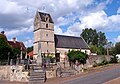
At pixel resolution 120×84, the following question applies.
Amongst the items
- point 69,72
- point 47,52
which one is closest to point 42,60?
point 69,72

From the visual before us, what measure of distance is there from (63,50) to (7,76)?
82.8 ft

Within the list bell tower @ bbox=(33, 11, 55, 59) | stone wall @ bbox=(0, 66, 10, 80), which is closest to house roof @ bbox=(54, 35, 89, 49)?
bell tower @ bbox=(33, 11, 55, 59)

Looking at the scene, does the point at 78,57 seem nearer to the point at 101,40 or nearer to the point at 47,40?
the point at 47,40

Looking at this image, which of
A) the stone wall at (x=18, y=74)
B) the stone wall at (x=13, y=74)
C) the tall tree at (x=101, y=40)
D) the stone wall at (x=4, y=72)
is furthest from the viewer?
the tall tree at (x=101, y=40)

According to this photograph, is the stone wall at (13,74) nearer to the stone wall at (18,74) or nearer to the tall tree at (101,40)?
the stone wall at (18,74)

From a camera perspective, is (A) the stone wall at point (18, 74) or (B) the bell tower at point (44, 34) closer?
(A) the stone wall at point (18, 74)

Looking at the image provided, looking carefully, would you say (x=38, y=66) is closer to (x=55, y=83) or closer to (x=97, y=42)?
(x=55, y=83)

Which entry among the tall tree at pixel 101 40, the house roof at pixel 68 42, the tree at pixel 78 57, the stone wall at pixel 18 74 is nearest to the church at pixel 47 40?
the house roof at pixel 68 42

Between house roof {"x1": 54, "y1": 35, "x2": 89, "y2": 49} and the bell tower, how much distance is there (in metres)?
3.15

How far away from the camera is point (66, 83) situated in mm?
23188

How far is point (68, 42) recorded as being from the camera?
5922 centimetres

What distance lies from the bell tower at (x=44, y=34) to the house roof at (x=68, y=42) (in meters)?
3.15

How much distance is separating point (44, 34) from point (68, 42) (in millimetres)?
9122

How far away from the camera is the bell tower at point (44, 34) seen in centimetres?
5222
